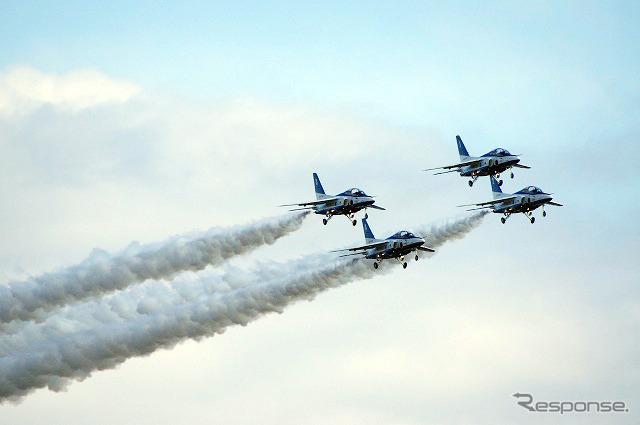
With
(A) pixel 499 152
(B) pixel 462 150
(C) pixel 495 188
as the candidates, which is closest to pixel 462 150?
(B) pixel 462 150

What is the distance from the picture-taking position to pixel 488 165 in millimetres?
105000

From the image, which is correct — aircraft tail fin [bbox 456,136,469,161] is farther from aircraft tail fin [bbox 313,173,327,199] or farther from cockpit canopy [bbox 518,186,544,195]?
aircraft tail fin [bbox 313,173,327,199]

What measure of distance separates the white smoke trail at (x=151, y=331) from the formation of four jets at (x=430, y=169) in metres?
4.25

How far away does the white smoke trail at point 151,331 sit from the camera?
89625mm

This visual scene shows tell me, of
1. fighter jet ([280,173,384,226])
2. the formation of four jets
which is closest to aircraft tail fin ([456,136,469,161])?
the formation of four jets

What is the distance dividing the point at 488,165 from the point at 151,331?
103ft

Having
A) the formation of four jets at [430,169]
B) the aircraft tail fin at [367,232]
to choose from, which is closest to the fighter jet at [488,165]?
the formation of four jets at [430,169]

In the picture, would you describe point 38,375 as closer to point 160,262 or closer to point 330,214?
point 160,262

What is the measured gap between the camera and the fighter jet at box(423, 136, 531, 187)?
342 feet

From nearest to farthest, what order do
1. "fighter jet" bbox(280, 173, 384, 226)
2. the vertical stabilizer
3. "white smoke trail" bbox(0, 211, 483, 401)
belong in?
"white smoke trail" bbox(0, 211, 483, 401) → "fighter jet" bbox(280, 173, 384, 226) → the vertical stabilizer

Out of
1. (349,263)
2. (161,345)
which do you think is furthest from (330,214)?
(161,345)

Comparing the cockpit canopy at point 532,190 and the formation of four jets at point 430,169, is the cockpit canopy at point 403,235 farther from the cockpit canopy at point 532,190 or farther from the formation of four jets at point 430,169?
the cockpit canopy at point 532,190

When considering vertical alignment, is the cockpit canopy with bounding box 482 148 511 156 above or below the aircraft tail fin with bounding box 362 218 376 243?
above

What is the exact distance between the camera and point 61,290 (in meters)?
93.8
